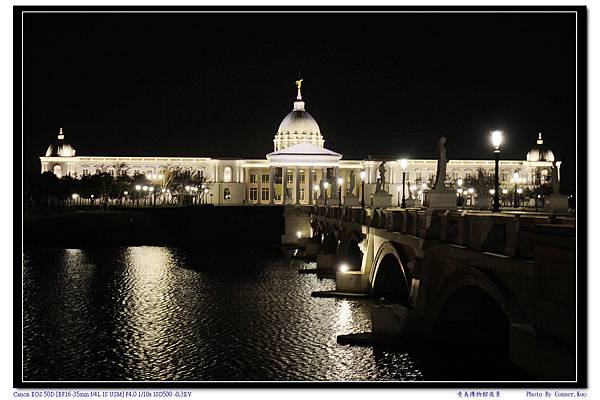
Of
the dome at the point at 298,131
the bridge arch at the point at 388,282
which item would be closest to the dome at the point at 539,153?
the dome at the point at 298,131

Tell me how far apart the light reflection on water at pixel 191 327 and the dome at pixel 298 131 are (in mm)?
117029

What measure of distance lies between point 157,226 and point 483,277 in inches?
3004

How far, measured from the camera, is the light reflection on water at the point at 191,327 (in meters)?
26.3

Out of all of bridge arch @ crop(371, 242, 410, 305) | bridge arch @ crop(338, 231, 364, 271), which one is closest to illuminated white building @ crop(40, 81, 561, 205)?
bridge arch @ crop(338, 231, 364, 271)

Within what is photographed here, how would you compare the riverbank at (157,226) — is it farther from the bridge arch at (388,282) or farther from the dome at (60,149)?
the dome at (60,149)

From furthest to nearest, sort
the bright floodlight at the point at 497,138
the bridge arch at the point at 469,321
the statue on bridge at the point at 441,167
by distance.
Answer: the statue on bridge at the point at 441,167 < the bright floodlight at the point at 497,138 < the bridge arch at the point at 469,321

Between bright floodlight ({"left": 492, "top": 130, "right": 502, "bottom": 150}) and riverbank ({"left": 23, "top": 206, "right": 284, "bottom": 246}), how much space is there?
199 ft

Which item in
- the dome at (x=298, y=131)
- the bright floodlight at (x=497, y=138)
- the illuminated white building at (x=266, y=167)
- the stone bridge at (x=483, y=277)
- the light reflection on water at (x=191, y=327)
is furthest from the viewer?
the dome at (x=298, y=131)

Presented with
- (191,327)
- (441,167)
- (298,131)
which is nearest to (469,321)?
(441,167)

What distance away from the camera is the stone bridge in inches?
649

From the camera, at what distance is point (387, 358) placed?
26.7 m

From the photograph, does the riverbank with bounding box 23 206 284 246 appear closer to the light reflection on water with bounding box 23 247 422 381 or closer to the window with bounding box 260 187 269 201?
the light reflection on water with bounding box 23 247 422 381

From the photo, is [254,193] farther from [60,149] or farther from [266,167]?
[60,149]

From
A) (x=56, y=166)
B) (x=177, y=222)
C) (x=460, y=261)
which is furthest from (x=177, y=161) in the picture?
(x=460, y=261)
